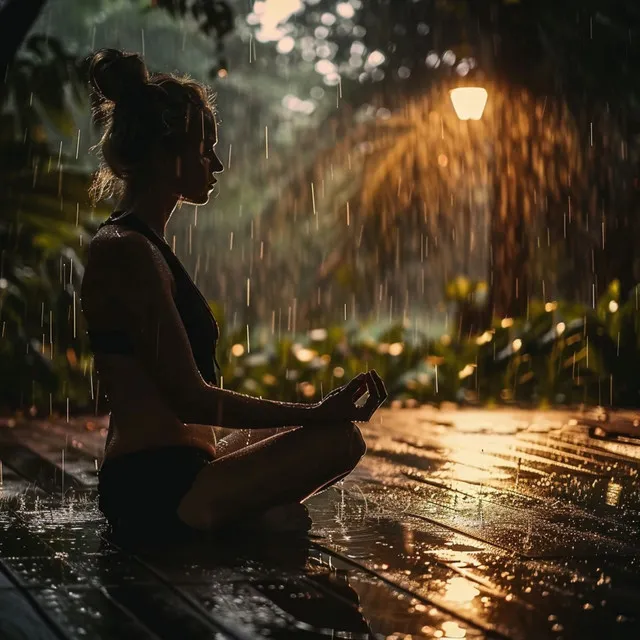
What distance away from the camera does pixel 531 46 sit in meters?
12.6

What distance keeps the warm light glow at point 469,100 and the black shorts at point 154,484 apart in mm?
7663

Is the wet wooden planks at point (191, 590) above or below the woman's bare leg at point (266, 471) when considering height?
below

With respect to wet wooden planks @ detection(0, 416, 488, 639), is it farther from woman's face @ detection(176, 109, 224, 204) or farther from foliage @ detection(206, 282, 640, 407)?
foliage @ detection(206, 282, 640, 407)

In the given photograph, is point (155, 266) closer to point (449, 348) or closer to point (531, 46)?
point (449, 348)

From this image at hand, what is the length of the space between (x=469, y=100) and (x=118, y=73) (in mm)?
7577

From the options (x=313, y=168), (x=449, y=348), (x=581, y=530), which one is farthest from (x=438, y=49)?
(x=581, y=530)

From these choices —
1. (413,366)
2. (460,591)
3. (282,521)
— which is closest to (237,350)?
(413,366)

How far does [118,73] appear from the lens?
3.82 m

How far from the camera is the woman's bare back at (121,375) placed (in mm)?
3752

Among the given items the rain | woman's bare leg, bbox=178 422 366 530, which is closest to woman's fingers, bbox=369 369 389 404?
woman's bare leg, bbox=178 422 366 530

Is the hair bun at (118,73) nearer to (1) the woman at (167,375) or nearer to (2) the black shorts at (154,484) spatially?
(1) the woman at (167,375)

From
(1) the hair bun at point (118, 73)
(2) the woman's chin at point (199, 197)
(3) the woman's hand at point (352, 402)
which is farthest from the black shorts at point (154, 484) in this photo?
(1) the hair bun at point (118, 73)

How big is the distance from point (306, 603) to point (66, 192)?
226 inches

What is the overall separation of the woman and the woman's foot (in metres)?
0.06
